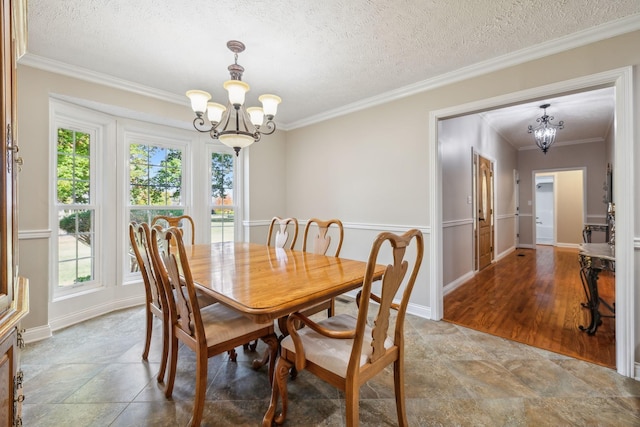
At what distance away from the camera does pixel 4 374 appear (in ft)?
2.59

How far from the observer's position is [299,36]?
6.74ft

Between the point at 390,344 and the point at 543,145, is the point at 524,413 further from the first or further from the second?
the point at 543,145

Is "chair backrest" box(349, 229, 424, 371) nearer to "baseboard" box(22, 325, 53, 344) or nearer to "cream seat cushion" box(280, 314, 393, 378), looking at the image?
"cream seat cushion" box(280, 314, 393, 378)

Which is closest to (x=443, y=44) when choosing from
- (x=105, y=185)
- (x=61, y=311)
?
(x=105, y=185)

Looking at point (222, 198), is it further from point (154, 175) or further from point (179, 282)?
point (179, 282)

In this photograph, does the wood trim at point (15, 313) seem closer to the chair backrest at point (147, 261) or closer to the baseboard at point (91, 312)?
the chair backrest at point (147, 261)

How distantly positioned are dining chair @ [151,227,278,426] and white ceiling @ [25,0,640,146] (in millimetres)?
1490

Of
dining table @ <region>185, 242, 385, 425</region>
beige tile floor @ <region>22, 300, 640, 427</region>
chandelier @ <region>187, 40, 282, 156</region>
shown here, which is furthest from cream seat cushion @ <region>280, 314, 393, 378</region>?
chandelier @ <region>187, 40, 282, 156</region>

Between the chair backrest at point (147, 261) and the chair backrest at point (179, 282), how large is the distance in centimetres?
8

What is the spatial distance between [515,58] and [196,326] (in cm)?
306

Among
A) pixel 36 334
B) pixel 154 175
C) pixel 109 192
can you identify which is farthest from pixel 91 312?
pixel 154 175

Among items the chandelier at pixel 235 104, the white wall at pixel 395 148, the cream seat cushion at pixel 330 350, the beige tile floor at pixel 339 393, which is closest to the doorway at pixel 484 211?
the white wall at pixel 395 148

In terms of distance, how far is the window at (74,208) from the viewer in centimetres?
272

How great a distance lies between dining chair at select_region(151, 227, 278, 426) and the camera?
53.4 inches
